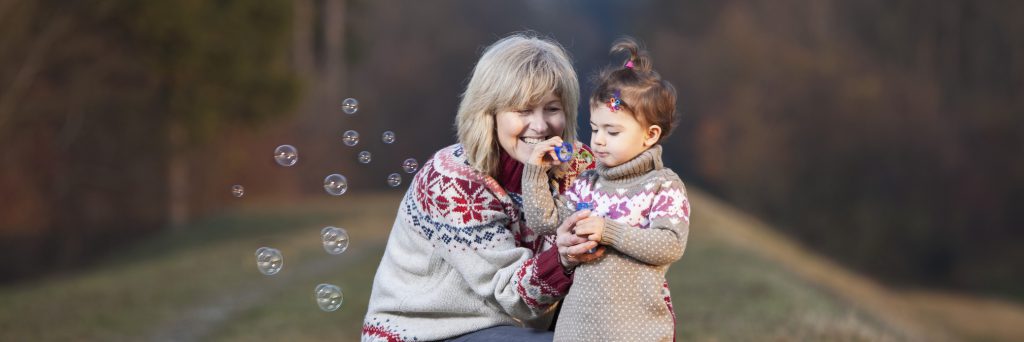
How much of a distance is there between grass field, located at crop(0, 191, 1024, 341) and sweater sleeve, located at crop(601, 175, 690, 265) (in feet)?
19.5

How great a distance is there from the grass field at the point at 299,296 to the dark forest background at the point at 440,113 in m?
2.04

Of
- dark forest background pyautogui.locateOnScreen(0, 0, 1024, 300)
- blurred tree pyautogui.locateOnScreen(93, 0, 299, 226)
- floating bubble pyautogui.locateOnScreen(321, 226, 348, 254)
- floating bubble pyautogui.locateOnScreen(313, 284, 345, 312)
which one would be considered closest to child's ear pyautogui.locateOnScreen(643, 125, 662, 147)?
floating bubble pyautogui.locateOnScreen(313, 284, 345, 312)

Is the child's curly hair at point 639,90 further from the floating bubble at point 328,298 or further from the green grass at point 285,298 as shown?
the green grass at point 285,298

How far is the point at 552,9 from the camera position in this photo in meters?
58.2

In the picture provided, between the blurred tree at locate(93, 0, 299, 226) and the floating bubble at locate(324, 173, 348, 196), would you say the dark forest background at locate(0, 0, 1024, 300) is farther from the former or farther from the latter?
the floating bubble at locate(324, 173, 348, 196)

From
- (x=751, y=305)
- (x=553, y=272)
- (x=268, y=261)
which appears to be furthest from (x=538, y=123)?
(x=751, y=305)

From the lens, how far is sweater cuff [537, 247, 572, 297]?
3887 millimetres

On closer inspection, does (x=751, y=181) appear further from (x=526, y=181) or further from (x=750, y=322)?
(x=526, y=181)

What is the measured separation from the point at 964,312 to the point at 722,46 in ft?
55.0

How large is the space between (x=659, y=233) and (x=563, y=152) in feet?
1.57

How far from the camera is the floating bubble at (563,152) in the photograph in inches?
155

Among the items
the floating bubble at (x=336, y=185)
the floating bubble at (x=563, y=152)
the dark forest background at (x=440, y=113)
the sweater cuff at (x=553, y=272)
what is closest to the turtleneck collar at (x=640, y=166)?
the floating bubble at (x=563, y=152)

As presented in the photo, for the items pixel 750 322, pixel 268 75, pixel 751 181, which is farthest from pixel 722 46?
pixel 750 322

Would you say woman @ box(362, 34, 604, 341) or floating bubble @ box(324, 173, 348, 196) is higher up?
woman @ box(362, 34, 604, 341)
